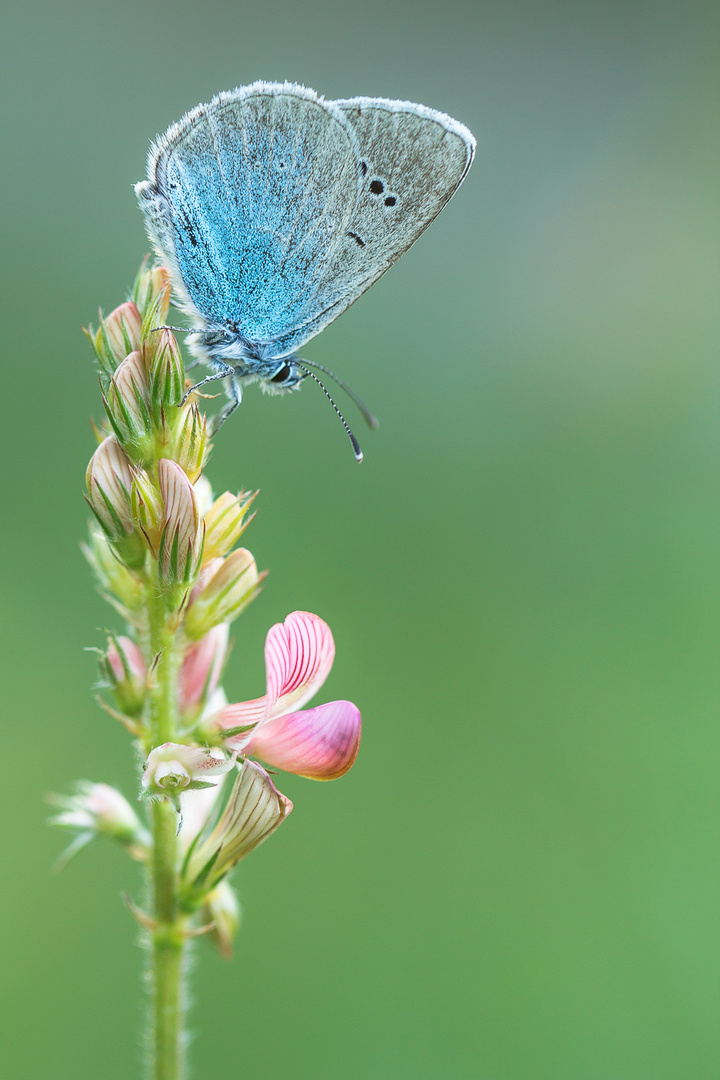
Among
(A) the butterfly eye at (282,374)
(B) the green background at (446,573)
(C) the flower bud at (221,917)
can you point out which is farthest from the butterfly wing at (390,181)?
(B) the green background at (446,573)

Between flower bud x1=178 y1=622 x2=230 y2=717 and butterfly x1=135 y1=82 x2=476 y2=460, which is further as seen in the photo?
butterfly x1=135 y1=82 x2=476 y2=460

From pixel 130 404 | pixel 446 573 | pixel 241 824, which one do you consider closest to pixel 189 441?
pixel 130 404

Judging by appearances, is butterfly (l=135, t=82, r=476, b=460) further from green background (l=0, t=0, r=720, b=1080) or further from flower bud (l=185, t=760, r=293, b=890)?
green background (l=0, t=0, r=720, b=1080)

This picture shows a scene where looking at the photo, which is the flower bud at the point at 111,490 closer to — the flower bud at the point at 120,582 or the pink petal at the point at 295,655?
the flower bud at the point at 120,582

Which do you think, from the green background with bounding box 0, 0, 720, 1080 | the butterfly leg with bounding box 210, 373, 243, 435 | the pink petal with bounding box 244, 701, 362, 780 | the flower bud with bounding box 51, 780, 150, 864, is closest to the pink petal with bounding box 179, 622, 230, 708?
the pink petal with bounding box 244, 701, 362, 780

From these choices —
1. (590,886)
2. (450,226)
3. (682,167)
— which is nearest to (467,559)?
(590,886)

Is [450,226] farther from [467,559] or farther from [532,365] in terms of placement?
[467,559]

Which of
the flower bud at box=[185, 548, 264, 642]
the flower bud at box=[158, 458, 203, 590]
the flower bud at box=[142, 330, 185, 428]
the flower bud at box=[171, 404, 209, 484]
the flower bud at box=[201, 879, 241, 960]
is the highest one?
the flower bud at box=[142, 330, 185, 428]
